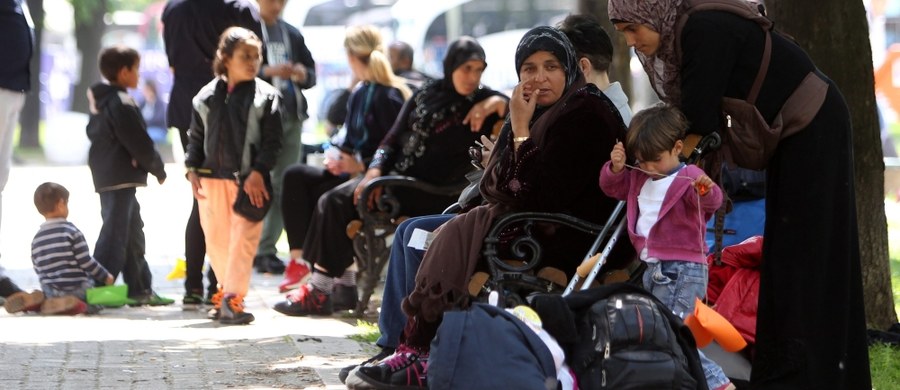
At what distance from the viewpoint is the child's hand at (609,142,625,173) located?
5.41 metres

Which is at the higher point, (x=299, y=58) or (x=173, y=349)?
(x=299, y=58)

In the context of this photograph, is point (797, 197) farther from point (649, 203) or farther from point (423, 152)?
point (423, 152)

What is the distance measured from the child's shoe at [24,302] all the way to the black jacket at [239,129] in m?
1.27

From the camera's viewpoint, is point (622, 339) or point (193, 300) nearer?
point (622, 339)

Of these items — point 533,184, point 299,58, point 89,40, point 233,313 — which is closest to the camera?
point 533,184

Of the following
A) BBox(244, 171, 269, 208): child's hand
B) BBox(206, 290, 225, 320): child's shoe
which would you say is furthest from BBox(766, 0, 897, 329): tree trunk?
BBox(206, 290, 225, 320): child's shoe

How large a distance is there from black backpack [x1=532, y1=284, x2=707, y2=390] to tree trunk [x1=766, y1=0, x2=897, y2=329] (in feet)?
9.28

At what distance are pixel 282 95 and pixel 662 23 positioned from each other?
6413 millimetres

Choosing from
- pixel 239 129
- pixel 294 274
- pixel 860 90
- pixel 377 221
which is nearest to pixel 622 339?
pixel 860 90

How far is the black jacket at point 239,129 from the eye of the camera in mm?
8906

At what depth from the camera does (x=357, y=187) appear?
918cm

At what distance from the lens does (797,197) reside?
5504mm

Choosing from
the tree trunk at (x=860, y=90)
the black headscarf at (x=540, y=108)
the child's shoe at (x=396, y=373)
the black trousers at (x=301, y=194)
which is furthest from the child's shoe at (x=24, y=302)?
the tree trunk at (x=860, y=90)

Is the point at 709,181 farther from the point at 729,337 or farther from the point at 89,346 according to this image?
the point at 89,346
